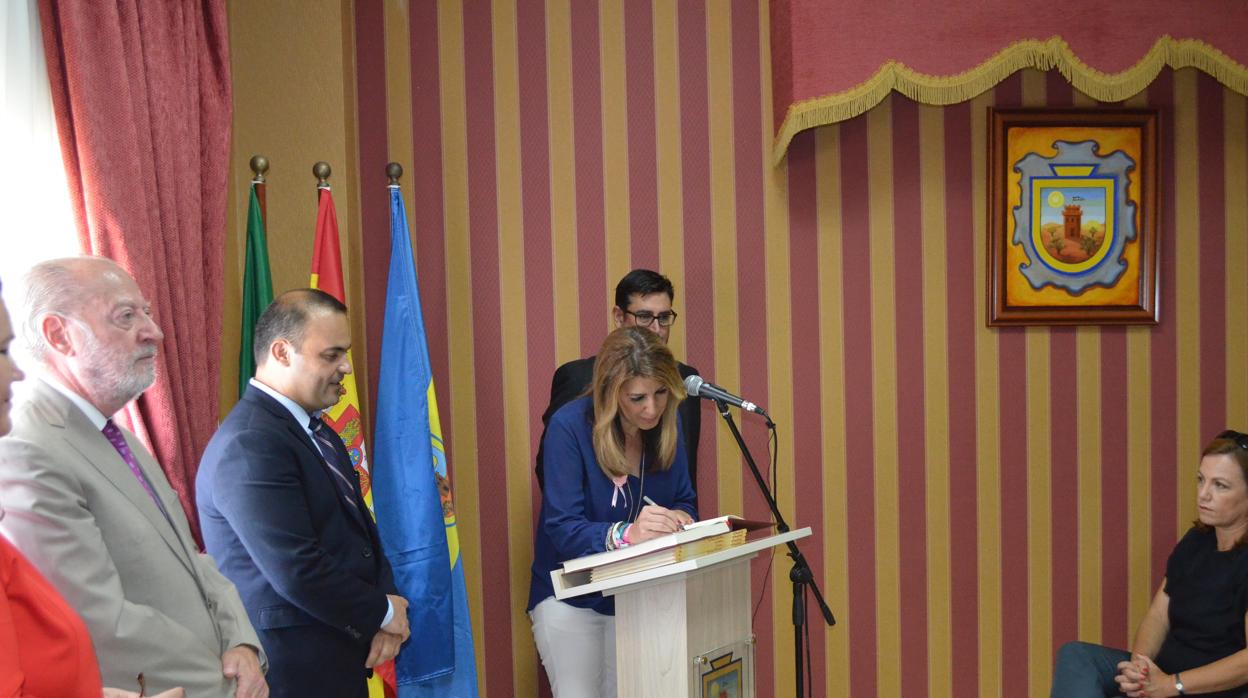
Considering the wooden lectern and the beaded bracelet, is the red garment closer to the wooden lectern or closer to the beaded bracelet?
the wooden lectern

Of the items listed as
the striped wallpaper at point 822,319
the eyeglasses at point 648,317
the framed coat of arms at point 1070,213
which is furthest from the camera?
the framed coat of arms at point 1070,213

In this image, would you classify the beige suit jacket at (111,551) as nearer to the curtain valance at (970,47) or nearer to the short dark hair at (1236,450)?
the curtain valance at (970,47)

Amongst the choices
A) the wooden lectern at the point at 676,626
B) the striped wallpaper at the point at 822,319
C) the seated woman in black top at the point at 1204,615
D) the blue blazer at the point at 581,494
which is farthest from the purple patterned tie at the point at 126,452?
the seated woman in black top at the point at 1204,615

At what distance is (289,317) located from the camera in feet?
8.00

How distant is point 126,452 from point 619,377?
1242 mm

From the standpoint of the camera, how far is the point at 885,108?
4160 millimetres

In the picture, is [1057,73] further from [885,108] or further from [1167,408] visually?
[1167,408]

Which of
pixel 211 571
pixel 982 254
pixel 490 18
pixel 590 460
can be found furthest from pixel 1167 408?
pixel 211 571

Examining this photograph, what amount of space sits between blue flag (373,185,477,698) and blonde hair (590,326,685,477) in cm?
82

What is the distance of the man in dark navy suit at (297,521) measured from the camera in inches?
89.8

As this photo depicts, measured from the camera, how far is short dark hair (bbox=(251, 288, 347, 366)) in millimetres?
2432

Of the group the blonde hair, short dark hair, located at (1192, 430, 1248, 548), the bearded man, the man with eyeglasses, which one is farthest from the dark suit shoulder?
short dark hair, located at (1192, 430, 1248, 548)

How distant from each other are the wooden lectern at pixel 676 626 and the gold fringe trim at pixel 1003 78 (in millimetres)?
1747

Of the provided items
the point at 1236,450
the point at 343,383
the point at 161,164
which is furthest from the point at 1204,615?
the point at 161,164
